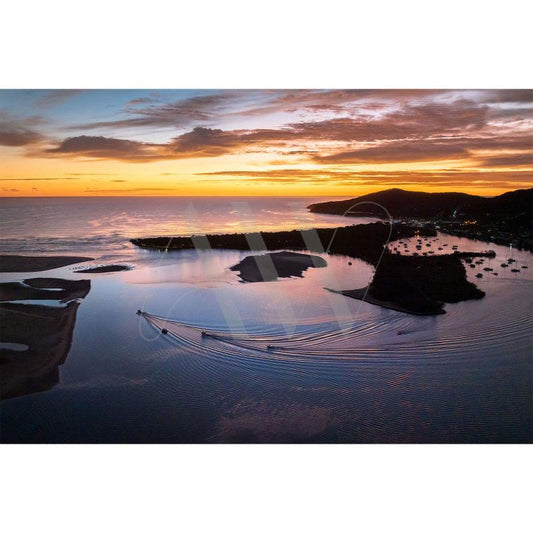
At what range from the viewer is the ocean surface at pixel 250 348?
13.4 ft

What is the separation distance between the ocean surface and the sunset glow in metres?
0.32

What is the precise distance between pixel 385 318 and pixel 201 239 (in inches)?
112

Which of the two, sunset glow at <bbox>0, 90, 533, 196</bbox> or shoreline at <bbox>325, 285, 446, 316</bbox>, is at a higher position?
sunset glow at <bbox>0, 90, 533, 196</bbox>

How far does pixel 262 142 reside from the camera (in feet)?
16.4

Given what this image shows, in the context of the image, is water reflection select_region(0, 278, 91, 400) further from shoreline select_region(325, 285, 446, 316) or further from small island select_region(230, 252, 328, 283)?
shoreline select_region(325, 285, 446, 316)

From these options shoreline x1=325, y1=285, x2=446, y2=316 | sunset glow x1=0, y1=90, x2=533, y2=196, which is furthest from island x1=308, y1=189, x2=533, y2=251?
shoreline x1=325, y1=285, x2=446, y2=316

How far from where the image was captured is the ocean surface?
4.08 metres

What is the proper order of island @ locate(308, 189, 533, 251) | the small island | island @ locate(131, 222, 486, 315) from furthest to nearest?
1. the small island
2. island @ locate(131, 222, 486, 315)
3. island @ locate(308, 189, 533, 251)

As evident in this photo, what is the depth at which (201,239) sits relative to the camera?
682cm

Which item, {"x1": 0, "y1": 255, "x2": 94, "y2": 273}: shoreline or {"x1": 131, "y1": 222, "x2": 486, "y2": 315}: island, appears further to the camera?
{"x1": 131, "y1": 222, "x2": 486, "y2": 315}: island

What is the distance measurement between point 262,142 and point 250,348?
91.0 inches

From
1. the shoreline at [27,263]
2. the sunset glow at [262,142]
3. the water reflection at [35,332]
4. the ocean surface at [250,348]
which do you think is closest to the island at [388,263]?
the ocean surface at [250,348]

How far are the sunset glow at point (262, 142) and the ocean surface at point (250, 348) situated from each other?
32 centimetres

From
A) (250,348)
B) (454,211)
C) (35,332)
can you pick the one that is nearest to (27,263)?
(35,332)
